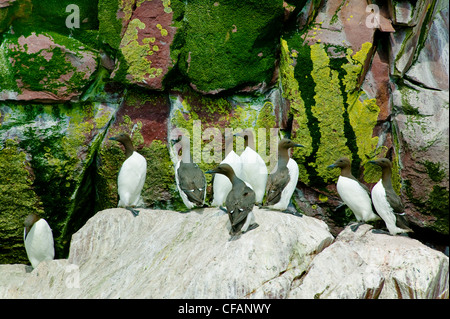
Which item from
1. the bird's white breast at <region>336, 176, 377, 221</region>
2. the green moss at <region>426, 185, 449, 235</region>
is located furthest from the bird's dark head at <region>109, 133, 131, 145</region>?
the green moss at <region>426, 185, 449, 235</region>

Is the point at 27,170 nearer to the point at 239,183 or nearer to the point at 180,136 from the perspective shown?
the point at 180,136

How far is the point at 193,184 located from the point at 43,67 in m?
3.00

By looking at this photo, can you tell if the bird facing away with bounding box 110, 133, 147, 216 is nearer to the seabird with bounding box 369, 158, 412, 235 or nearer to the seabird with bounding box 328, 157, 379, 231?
the seabird with bounding box 328, 157, 379, 231

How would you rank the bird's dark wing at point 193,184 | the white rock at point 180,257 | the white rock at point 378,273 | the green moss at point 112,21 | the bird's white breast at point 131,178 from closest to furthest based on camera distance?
the white rock at point 378,273, the white rock at point 180,257, the bird's dark wing at point 193,184, the bird's white breast at point 131,178, the green moss at point 112,21

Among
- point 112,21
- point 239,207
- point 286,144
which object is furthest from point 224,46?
point 239,207

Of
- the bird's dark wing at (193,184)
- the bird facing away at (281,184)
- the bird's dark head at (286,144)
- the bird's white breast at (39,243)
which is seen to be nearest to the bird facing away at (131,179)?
the bird's dark wing at (193,184)

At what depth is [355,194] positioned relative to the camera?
809cm

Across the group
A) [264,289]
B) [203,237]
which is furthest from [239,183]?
[264,289]

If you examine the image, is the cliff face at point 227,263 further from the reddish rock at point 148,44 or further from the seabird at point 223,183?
the reddish rock at point 148,44

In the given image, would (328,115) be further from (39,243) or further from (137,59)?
(39,243)

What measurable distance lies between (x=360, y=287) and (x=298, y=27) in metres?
4.78

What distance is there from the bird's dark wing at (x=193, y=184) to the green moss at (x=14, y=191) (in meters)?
2.53

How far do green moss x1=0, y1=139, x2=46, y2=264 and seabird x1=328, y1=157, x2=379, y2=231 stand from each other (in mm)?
4527

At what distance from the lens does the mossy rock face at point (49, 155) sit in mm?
9469
